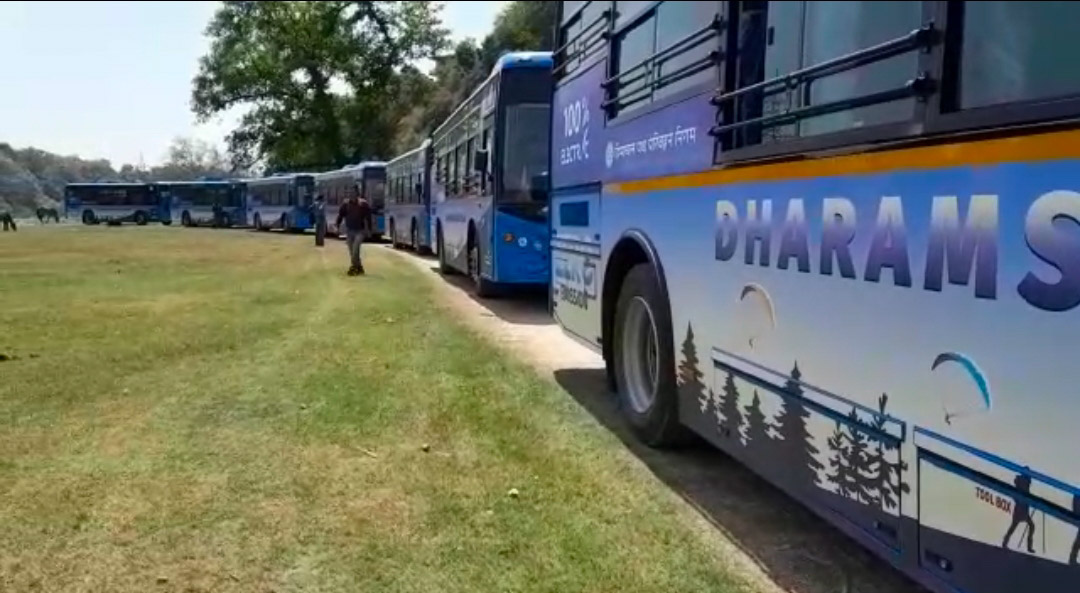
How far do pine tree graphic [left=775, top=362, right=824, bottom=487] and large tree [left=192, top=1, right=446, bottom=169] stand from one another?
61997 mm

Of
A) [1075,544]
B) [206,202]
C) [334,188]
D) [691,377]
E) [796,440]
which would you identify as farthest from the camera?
[206,202]

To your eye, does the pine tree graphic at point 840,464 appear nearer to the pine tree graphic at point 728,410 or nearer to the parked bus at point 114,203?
the pine tree graphic at point 728,410

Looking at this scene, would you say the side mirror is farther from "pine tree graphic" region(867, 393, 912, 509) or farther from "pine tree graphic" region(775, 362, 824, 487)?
"pine tree graphic" region(867, 393, 912, 509)

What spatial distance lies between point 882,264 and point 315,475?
335 cm

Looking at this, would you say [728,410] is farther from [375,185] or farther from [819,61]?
[375,185]

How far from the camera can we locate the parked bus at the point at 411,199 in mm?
26141

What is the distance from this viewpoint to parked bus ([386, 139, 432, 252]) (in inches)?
1029

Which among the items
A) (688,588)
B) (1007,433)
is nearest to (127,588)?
(688,588)

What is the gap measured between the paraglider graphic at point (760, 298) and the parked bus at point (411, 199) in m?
20.6

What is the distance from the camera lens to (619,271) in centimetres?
659

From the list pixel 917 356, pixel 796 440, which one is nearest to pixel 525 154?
pixel 796 440

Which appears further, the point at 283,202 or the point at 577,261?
the point at 283,202

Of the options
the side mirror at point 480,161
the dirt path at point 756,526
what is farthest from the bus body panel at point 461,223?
the dirt path at point 756,526

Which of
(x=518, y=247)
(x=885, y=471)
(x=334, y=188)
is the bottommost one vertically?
(x=885, y=471)
